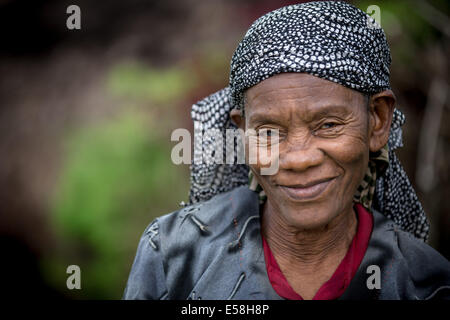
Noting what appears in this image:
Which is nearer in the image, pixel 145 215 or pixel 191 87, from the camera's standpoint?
pixel 145 215

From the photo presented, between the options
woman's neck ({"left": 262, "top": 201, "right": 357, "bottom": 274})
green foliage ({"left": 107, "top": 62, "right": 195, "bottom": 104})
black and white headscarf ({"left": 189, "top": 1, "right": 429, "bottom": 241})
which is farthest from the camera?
green foliage ({"left": 107, "top": 62, "right": 195, "bottom": 104})

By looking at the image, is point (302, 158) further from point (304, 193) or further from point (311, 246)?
point (311, 246)

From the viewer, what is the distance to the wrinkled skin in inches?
66.0

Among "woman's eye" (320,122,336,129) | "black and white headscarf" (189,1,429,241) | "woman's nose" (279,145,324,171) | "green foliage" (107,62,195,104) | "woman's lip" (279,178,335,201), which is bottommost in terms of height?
"woman's lip" (279,178,335,201)

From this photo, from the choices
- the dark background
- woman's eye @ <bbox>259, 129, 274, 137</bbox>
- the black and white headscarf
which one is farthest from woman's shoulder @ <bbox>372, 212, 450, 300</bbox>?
the dark background

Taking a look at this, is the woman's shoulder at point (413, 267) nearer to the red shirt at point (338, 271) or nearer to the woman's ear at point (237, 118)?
the red shirt at point (338, 271)

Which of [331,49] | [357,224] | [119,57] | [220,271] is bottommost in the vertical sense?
[220,271]

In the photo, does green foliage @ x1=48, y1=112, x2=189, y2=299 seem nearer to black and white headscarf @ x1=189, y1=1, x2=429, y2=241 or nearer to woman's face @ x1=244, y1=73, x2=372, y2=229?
black and white headscarf @ x1=189, y1=1, x2=429, y2=241

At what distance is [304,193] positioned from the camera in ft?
5.70

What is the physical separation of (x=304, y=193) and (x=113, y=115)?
3.25m

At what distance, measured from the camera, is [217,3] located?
523cm

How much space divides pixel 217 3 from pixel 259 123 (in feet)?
12.7
